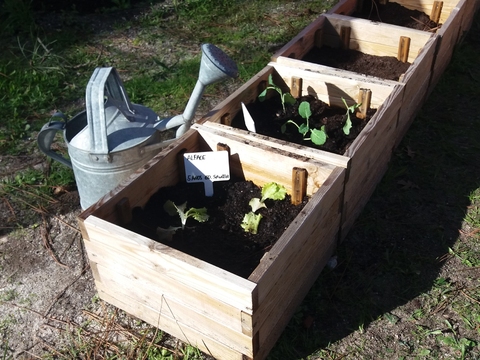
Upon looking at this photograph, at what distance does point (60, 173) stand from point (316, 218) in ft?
5.79

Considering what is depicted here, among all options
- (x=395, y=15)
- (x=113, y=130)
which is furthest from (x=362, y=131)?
(x=395, y=15)

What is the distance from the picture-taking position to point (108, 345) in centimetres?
228

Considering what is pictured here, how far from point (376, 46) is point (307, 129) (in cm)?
134

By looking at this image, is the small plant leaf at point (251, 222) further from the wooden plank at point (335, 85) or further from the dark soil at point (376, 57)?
the dark soil at point (376, 57)

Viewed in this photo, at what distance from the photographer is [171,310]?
2150mm

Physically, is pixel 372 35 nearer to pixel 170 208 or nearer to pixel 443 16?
pixel 443 16

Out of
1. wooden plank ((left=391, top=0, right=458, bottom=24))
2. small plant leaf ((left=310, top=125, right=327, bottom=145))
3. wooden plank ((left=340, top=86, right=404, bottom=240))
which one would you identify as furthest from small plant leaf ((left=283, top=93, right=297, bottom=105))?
Result: wooden plank ((left=391, top=0, right=458, bottom=24))

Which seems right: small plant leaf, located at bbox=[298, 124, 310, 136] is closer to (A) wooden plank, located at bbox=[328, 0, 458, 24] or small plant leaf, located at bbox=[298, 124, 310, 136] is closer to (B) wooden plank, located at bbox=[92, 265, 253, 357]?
(B) wooden plank, located at bbox=[92, 265, 253, 357]

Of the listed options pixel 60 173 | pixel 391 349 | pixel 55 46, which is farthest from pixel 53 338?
pixel 55 46

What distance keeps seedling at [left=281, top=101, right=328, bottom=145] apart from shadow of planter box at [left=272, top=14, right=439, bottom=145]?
0.39 meters

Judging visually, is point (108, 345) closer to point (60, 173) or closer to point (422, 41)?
point (60, 173)

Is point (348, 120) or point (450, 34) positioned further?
point (450, 34)

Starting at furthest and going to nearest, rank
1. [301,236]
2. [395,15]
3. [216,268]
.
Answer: [395,15] < [301,236] < [216,268]

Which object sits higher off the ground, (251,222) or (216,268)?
(216,268)
